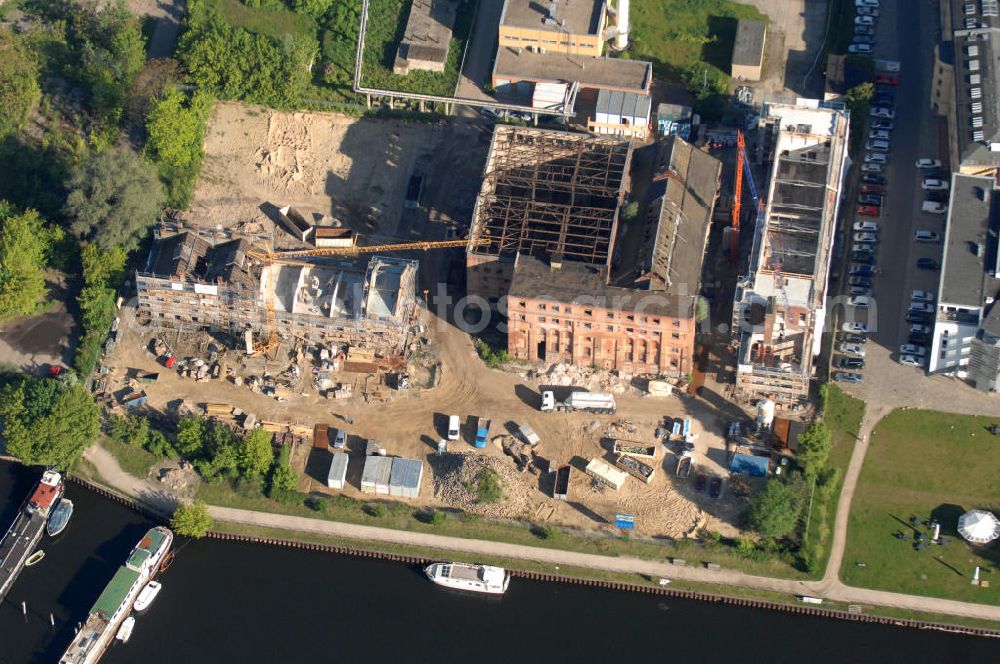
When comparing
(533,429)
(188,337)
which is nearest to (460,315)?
(533,429)

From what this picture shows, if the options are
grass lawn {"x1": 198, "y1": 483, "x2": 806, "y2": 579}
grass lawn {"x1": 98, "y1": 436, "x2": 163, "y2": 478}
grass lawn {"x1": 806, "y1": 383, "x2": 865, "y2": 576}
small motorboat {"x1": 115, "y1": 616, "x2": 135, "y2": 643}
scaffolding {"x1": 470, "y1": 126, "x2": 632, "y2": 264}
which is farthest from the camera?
scaffolding {"x1": 470, "y1": 126, "x2": 632, "y2": 264}

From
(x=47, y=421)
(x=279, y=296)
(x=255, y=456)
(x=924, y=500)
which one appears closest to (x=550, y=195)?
(x=279, y=296)

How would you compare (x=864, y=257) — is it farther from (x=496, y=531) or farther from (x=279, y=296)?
(x=279, y=296)

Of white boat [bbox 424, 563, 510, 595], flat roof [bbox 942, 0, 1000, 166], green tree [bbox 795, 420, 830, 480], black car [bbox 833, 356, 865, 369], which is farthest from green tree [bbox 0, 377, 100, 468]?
flat roof [bbox 942, 0, 1000, 166]

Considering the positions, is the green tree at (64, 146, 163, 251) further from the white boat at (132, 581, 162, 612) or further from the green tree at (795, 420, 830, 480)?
the green tree at (795, 420, 830, 480)

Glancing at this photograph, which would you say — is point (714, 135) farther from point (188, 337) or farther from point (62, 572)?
point (62, 572)
